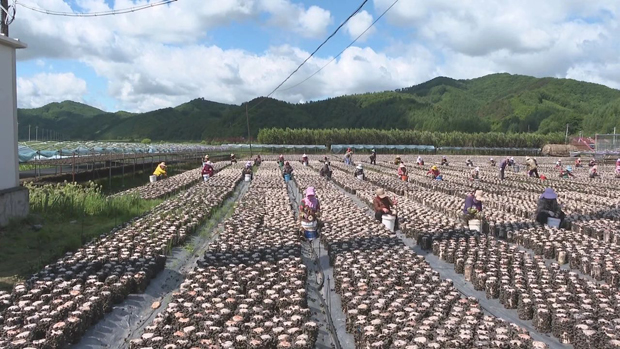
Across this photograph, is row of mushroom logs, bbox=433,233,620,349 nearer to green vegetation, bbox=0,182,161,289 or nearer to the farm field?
the farm field

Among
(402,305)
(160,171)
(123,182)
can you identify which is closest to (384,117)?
(123,182)

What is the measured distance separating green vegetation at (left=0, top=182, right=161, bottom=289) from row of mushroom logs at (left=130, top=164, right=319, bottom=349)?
2.99 meters

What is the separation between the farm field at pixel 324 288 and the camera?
5.69m

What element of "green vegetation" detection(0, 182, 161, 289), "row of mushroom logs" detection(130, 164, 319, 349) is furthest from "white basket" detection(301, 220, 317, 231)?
"green vegetation" detection(0, 182, 161, 289)

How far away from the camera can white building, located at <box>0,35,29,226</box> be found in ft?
37.8

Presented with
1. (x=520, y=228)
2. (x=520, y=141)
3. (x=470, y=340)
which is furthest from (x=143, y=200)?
(x=520, y=141)

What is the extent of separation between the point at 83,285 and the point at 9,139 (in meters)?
6.59

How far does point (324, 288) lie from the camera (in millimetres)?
8000

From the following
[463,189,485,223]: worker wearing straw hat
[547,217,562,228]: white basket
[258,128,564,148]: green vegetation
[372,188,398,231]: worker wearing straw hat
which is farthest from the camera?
[258,128,564,148]: green vegetation

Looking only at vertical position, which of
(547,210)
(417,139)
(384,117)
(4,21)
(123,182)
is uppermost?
(384,117)

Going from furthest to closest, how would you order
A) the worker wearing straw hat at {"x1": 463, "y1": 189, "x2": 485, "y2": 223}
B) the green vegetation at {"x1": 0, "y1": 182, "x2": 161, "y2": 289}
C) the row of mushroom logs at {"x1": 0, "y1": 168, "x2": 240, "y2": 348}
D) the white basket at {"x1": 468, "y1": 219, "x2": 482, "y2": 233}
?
the worker wearing straw hat at {"x1": 463, "y1": 189, "x2": 485, "y2": 223}, the white basket at {"x1": 468, "y1": 219, "x2": 482, "y2": 233}, the green vegetation at {"x1": 0, "y1": 182, "x2": 161, "y2": 289}, the row of mushroom logs at {"x1": 0, "y1": 168, "x2": 240, "y2": 348}

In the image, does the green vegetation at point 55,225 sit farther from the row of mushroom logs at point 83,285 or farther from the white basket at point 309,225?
the white basket at point 309,225

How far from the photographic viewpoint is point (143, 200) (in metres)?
16.7

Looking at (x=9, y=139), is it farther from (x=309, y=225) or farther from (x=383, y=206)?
(x=383, y=206)
